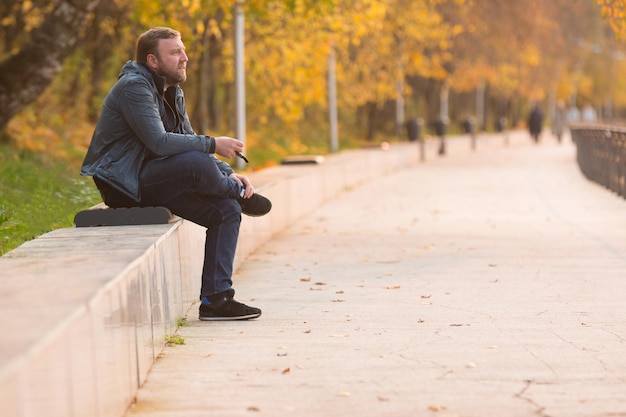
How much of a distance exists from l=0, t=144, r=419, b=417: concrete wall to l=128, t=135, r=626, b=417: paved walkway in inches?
9.8

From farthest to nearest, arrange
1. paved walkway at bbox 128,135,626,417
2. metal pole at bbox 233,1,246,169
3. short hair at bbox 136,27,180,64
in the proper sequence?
1. metal pole at bbox 233,1,246,169
2. short hair at bbox 136,27,180,64
3. paved walkway at bbox 128,135,626,417

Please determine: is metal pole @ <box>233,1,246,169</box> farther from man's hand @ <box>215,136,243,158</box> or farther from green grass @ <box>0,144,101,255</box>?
man's hand @ <box>215,136,243,158</box>

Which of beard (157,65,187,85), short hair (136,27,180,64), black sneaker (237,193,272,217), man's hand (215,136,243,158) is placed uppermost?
short hair (136,27,180,64)

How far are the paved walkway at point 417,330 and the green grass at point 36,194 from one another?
1.42 meters

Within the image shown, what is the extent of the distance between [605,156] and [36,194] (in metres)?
15.9

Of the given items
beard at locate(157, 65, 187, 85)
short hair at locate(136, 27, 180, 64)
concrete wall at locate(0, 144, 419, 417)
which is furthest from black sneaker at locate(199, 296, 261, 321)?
short hair at locate(136, 27, 180, 64)

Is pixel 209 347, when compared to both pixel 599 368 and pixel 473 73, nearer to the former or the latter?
pixel 599 368

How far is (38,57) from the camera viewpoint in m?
17.2

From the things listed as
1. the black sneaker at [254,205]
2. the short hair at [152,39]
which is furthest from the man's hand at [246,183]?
the short hair at [152,39]

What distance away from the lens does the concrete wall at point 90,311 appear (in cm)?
452

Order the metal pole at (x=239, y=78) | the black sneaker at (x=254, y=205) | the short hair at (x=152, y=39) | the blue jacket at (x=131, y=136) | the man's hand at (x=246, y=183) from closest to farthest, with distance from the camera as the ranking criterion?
the blue jacket at (x=131, y=136) → the short hair at (x=152, y=39) → the man's hand at (x=246, y=183) → the black sneaker at (x=254, y=205) → the metal pole at (x=239, y=78)

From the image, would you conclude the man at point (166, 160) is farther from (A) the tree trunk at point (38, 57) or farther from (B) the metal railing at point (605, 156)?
(B) the metal railing at point (605, 156)

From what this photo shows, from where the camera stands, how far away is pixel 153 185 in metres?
8.87

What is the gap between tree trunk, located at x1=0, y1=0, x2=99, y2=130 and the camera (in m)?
17.1
